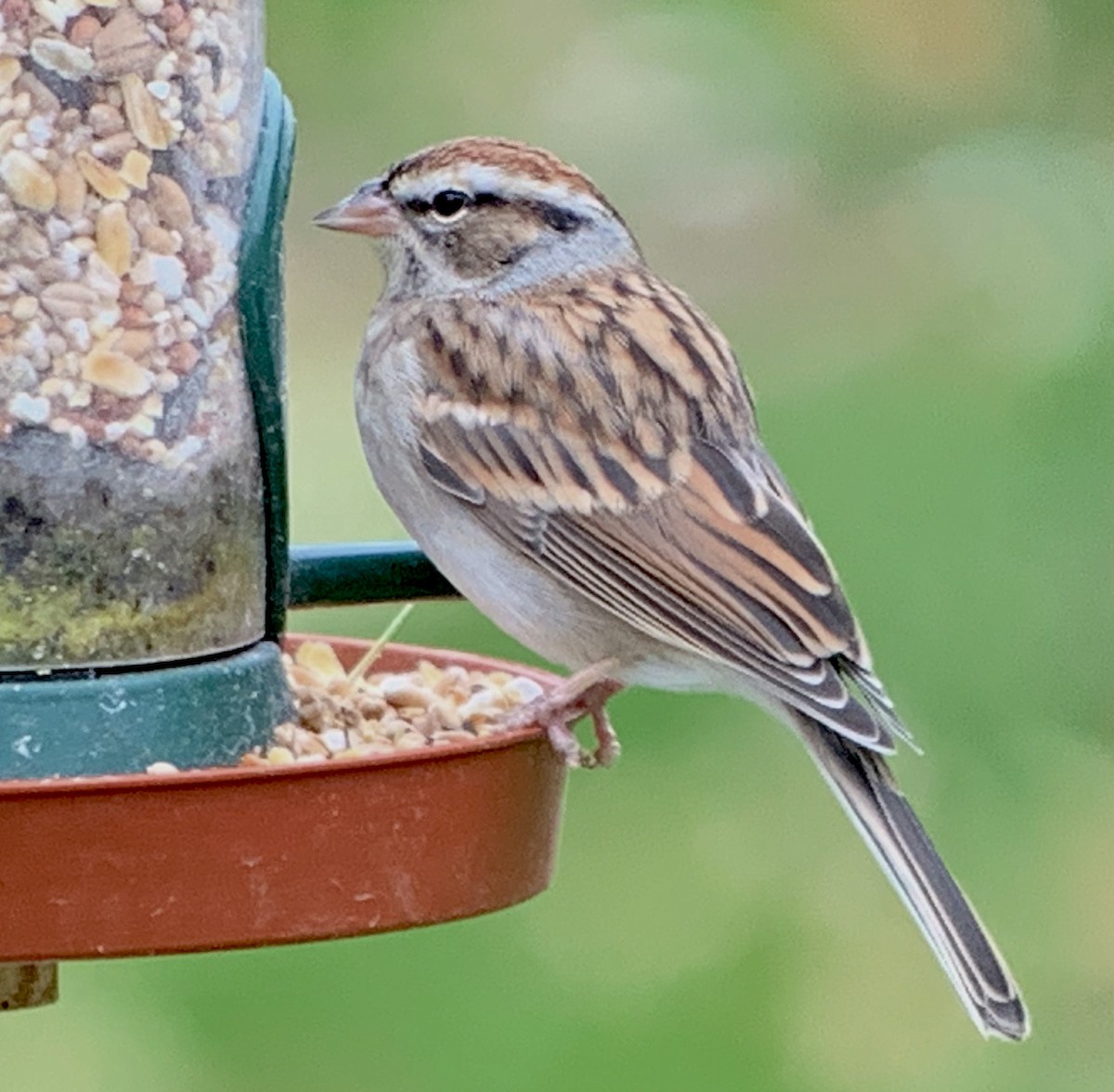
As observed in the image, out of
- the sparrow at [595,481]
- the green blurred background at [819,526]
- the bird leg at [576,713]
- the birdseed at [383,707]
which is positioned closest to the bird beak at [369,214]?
the sparrow at [595,481]

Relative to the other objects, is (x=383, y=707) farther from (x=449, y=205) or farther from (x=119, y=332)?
(x=449, y=205)

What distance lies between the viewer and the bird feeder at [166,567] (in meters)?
3.66

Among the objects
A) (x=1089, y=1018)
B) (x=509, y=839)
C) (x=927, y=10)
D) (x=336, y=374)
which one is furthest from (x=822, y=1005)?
(x=927, y=10)

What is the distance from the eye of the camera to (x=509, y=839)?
3963 mm

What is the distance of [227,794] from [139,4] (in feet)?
3.31

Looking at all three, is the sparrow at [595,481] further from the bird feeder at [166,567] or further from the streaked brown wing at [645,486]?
the bird feeder at [166,567]

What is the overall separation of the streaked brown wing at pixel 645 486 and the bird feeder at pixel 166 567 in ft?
0.82

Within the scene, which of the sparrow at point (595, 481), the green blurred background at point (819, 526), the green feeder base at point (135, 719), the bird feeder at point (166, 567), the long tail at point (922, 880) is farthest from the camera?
the green blurred background at point (819, 526)

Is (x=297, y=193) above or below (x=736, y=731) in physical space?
above

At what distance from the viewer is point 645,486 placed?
4559 mm

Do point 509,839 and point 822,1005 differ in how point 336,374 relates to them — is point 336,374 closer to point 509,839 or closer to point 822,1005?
point 822,1005

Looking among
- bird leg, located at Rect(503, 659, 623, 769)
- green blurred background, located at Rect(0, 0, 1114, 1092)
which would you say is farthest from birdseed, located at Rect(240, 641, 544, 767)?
green blurred background, located at Rect(0, 0, 1114, 1092)

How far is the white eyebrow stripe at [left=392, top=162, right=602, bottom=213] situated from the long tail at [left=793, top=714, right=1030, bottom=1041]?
83cm

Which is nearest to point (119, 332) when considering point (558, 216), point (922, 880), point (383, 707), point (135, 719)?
point (135, 719)
